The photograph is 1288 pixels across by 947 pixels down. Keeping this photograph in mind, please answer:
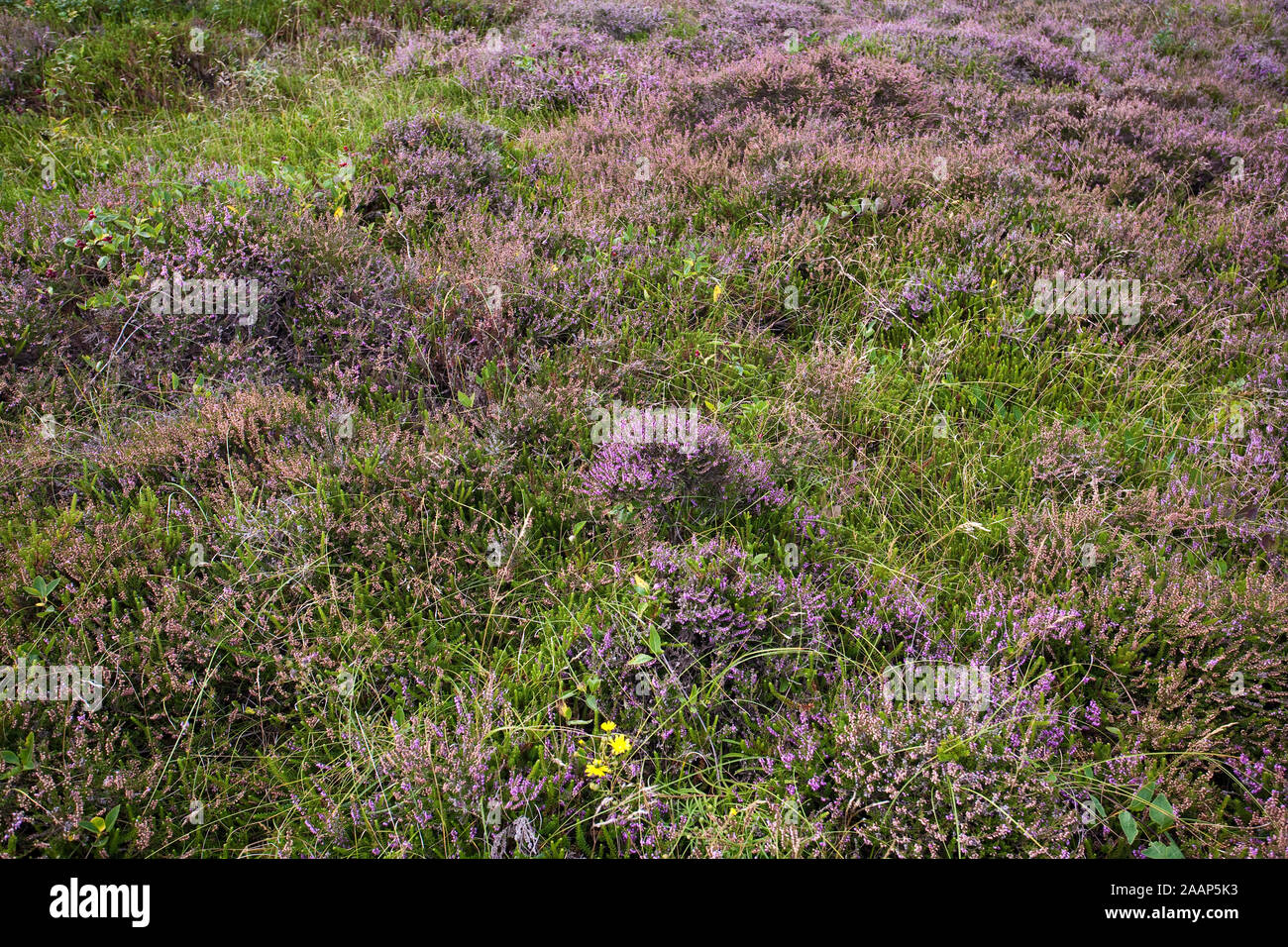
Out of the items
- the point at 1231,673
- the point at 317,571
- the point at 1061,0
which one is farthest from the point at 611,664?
the point at 1061,0

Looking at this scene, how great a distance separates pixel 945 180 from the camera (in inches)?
208

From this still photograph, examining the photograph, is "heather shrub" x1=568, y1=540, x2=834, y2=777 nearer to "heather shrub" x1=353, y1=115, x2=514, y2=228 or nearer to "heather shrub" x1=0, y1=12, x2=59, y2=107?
"heather shrub" x1=353, y1=115, x2=514, y2=228

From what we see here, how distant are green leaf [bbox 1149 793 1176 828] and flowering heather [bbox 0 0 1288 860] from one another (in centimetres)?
4

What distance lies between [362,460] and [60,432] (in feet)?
4.72

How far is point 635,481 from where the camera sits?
309cm

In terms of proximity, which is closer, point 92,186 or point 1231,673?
point 1231,673

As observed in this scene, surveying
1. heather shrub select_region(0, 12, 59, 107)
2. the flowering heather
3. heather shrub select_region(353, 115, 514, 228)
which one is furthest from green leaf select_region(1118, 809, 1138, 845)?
heather shrub select_region(0, 12, 59, 107)

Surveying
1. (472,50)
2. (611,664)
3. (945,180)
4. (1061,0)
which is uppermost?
(1061,0)

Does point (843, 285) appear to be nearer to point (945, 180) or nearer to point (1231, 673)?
point (945, 180)

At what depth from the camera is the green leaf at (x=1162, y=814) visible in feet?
7.07

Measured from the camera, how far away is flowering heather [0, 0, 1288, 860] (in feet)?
7.43

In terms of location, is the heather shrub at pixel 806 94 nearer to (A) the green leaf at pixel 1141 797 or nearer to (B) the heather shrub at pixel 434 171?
(B) the heather shrub at pixel 434 171
